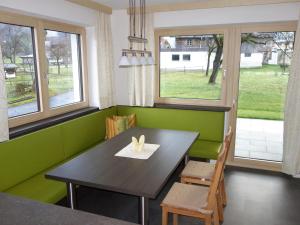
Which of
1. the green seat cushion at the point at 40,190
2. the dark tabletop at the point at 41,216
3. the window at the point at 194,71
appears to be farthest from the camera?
the window at the point at 194,71

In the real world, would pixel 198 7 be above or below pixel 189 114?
above

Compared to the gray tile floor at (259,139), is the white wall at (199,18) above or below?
above

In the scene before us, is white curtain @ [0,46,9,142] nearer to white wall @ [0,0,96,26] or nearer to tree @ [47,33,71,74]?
white wall @ [0,0,96,26]

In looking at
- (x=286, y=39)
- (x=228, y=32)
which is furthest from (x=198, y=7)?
(x=286, y=39)

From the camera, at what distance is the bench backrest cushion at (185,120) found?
375cm

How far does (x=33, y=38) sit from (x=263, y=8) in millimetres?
2849

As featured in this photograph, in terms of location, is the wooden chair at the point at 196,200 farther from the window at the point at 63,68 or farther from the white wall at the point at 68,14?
the white wall at the point at 68,14

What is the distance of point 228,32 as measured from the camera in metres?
3.75

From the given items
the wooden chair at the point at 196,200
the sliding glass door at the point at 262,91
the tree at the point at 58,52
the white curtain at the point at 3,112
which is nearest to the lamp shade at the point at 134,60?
the wooden chair at the point at 196,200

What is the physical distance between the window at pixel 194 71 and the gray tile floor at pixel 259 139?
602mm

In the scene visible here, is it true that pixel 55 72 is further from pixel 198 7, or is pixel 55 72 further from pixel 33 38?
pixel 198 7

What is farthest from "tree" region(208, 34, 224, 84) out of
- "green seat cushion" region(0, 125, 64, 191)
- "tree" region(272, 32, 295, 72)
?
"green seat cushion" region(0, 125, 64, 191)

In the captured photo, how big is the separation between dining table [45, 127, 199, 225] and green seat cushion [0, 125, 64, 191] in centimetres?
59

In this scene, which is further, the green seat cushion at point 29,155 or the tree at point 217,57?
the tree at point 217,57
